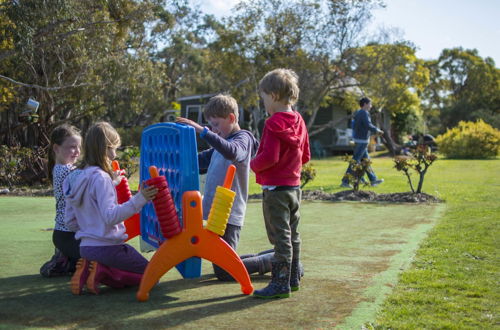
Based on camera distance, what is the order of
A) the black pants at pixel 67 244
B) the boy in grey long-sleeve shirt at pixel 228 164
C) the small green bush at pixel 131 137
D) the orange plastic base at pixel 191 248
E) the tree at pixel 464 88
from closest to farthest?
the orange plastic base at pixel 191 248, the boy in grey long-sleeve shirt at pixel 228 164, the black pants at pixel 67 244, the small green bush at pixel 131 137, the tree at pixel 464 88

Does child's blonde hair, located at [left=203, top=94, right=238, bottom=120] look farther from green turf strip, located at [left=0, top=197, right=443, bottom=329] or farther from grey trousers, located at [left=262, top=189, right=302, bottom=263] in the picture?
green turf strip, located at [left=0, top=197, right=443, bottom=329]

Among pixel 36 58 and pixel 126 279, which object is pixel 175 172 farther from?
pixel 36 58

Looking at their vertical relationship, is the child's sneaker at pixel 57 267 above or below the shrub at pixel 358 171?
below

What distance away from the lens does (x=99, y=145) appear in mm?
4301

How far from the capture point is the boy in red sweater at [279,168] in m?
4.09

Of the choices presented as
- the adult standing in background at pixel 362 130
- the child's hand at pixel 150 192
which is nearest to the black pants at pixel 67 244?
the child's hand at pixel 150 192

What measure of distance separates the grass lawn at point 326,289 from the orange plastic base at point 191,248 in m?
0.23

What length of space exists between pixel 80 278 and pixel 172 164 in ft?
3.64

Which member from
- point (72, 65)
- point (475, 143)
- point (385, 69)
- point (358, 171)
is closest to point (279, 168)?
point (358, 171)

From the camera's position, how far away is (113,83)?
763 inches

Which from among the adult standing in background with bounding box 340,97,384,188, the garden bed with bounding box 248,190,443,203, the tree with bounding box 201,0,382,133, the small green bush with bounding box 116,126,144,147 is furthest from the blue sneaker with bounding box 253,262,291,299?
the small green bush with bounding box 116,126,144,147

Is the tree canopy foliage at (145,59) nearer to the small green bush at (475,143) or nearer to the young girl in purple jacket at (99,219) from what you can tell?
the small green bush at (475,143)

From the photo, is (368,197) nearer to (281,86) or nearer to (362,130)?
(362,130)

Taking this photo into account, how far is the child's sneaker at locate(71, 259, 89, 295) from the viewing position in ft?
13.7
